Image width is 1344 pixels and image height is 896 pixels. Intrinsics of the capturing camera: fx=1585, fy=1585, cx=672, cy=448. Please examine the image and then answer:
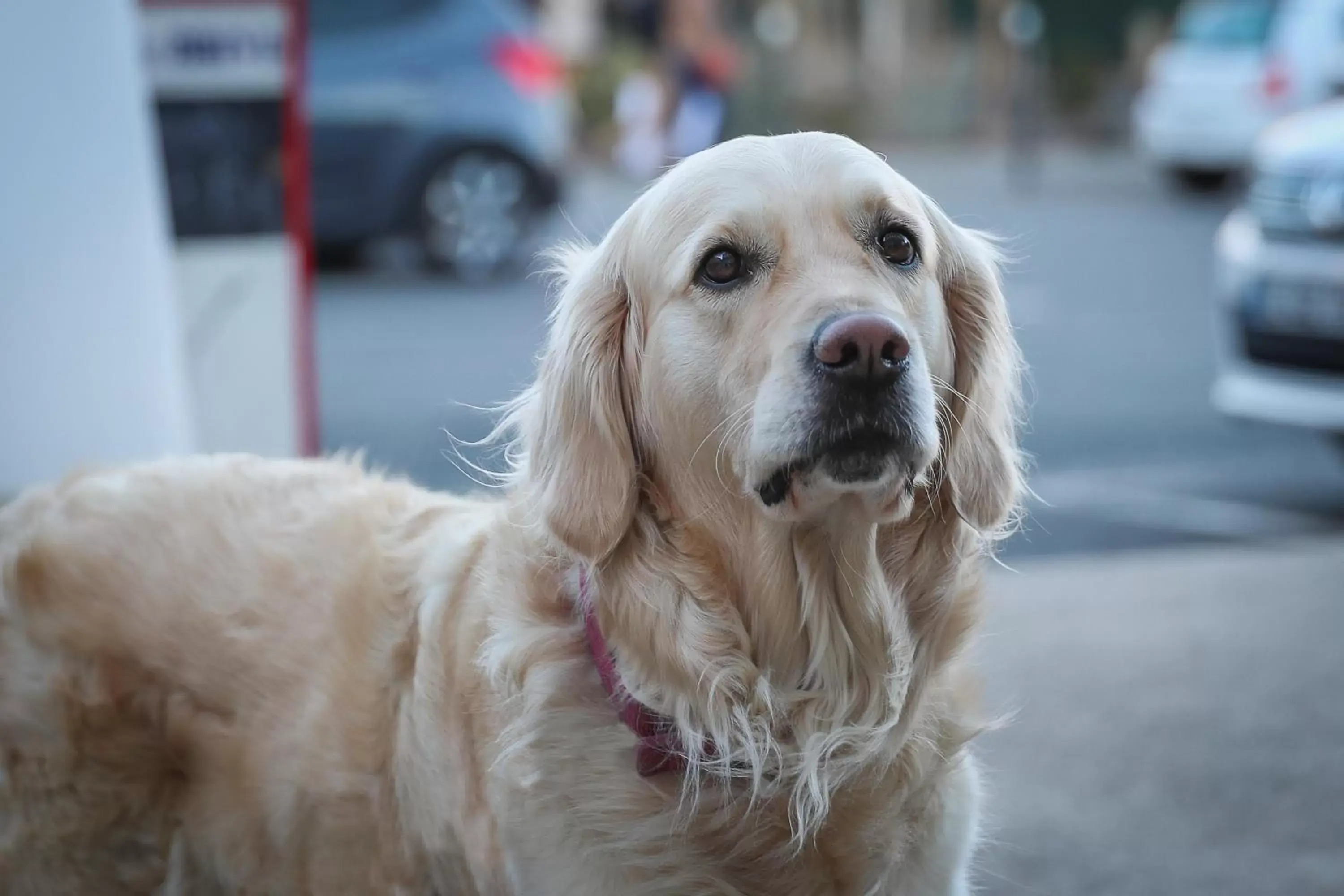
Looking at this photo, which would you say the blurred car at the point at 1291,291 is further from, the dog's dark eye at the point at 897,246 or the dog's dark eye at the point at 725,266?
the dog's dark eye at the point at 725,266

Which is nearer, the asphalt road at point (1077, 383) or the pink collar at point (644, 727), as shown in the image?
the pink collar at point (644, 727)

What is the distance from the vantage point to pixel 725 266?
266cm

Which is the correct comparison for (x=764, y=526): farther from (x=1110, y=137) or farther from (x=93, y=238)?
(x=1110, y=137)

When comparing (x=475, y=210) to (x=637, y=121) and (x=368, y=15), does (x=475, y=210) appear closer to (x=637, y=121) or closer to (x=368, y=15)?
(x=368, y=15)

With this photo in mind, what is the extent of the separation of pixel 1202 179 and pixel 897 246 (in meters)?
17.7

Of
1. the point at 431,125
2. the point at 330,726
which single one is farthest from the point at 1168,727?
the point at 431,125

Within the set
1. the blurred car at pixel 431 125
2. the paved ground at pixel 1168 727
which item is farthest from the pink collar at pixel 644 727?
the blurred car at pixel 431 125

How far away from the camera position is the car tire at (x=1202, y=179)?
1891 centimetres

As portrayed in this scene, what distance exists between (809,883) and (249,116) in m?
3.99

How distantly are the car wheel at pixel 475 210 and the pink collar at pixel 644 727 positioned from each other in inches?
406

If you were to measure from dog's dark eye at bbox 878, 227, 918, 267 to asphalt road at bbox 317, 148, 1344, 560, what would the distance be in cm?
39

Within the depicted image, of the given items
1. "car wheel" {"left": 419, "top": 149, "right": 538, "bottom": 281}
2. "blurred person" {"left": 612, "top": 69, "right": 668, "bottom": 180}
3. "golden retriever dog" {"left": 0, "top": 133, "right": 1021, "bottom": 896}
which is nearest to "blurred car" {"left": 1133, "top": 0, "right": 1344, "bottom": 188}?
"blurred person" {"left": 612, "top": 69, "right": 668, "bottom": 180}

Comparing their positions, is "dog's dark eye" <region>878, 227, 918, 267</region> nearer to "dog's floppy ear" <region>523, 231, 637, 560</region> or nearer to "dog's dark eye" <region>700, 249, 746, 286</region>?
"dog's dark eye" <region>700, 249, 746, 286</region>

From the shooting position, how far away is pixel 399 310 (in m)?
11.5
